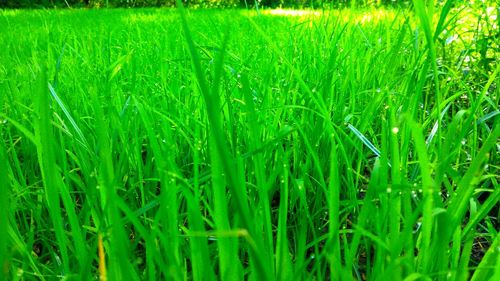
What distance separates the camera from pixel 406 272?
0.45 metres

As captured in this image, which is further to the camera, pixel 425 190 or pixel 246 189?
pixel 246 189

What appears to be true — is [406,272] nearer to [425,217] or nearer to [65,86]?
[425,217]

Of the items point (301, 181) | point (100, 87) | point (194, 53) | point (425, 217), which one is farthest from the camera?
point (100, 87)

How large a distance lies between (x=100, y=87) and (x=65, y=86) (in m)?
0.19

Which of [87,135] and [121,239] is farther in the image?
[87,135]

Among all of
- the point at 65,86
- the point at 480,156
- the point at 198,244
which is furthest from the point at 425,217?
the point at 65,86

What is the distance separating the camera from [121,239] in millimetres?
349

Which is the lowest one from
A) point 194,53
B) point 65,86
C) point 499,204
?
point 499,204

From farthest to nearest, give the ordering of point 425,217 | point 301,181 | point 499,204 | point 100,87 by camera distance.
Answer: point 100,87
point 499,204
point 301,181
point 425,217

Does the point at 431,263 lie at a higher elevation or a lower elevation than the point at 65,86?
lower

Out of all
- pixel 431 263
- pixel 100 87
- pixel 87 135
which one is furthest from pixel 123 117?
pixel 431 263

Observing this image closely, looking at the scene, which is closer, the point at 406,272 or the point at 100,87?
the point at 406,272

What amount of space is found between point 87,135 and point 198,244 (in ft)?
1.86

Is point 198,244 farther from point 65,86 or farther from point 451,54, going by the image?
point 451,54
